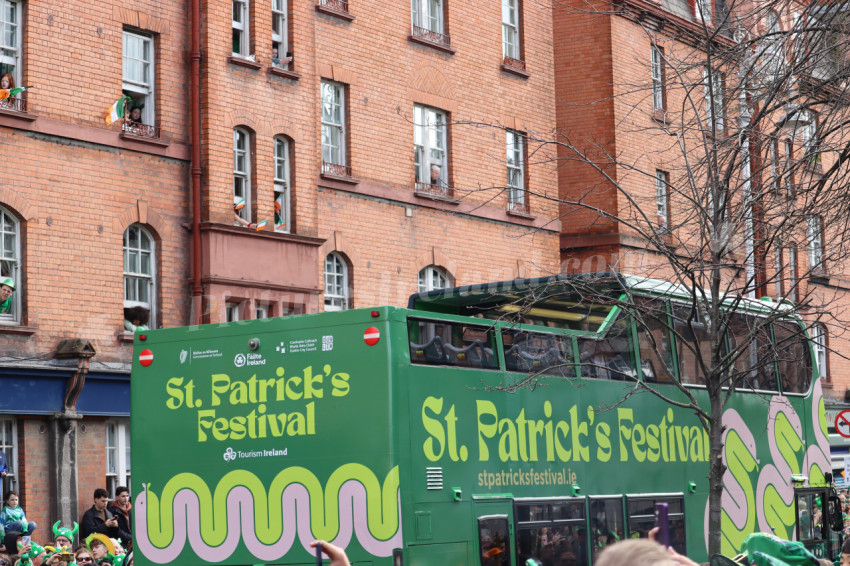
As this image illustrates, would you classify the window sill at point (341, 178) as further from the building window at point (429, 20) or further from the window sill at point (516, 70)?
the window sill at point (516, 70)

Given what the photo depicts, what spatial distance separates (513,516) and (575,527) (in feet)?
3.40

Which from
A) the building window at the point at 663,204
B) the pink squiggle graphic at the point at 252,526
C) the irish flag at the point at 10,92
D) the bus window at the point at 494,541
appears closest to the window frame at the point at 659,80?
the building window at the point at 663,204

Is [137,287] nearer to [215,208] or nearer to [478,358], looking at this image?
[215,208]

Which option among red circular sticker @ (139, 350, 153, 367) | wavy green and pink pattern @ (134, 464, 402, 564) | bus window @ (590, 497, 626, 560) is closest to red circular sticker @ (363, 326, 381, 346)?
wavy green and pink pattern @ (134, 464, 402, 564)

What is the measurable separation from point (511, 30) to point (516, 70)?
1.21m

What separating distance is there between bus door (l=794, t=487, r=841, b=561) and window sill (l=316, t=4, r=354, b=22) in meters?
13.5

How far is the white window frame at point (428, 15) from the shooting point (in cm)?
2897

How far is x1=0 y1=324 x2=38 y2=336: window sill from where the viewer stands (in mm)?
20219

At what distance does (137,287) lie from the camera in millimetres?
22797

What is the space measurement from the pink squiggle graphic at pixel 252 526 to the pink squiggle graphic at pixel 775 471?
22.9ft

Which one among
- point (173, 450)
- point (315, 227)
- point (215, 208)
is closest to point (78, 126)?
point (215, 208)

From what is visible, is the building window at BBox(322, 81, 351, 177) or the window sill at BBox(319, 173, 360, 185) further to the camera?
the building window at BBox(322, 81, 351, 177)

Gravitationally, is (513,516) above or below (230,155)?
below

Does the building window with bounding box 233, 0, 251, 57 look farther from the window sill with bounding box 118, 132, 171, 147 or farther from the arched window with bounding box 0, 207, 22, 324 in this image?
the arched window with bounding box 0, 207, 22, 324
